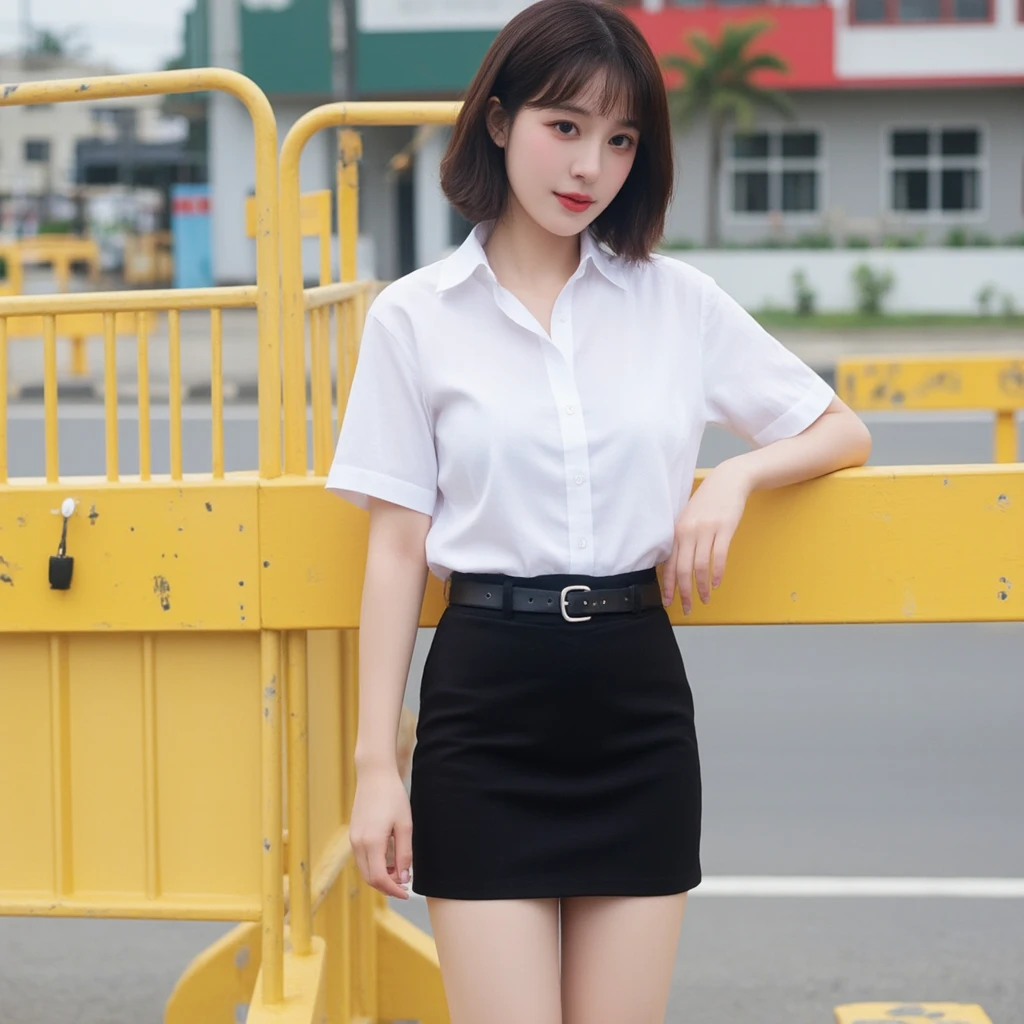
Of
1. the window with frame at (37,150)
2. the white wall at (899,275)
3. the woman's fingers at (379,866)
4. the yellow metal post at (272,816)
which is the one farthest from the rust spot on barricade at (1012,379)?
the window with frame at (37,150)

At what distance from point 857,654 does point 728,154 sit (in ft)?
84.8

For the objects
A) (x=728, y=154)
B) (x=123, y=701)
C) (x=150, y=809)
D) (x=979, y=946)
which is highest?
(x=728, y=154)

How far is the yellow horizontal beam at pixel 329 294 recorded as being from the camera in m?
2.93

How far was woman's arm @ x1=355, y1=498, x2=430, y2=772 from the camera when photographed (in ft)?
7.50

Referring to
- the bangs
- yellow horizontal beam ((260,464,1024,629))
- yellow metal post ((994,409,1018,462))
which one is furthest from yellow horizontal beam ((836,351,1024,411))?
the bangs

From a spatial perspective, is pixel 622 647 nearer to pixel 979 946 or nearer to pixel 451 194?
pixel 451 194

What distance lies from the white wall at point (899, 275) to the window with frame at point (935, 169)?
386cm

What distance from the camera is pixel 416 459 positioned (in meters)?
2.27

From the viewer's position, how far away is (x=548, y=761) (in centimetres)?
226

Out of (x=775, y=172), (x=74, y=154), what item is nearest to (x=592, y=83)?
(x=775, y=172)

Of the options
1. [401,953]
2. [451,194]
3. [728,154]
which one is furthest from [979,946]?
[728,154]

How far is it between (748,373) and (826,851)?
2718mm

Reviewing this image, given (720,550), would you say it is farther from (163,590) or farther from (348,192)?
(348,192)

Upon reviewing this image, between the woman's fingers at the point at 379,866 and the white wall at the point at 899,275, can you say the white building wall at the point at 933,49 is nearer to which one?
the white wall at the point at 899,275
